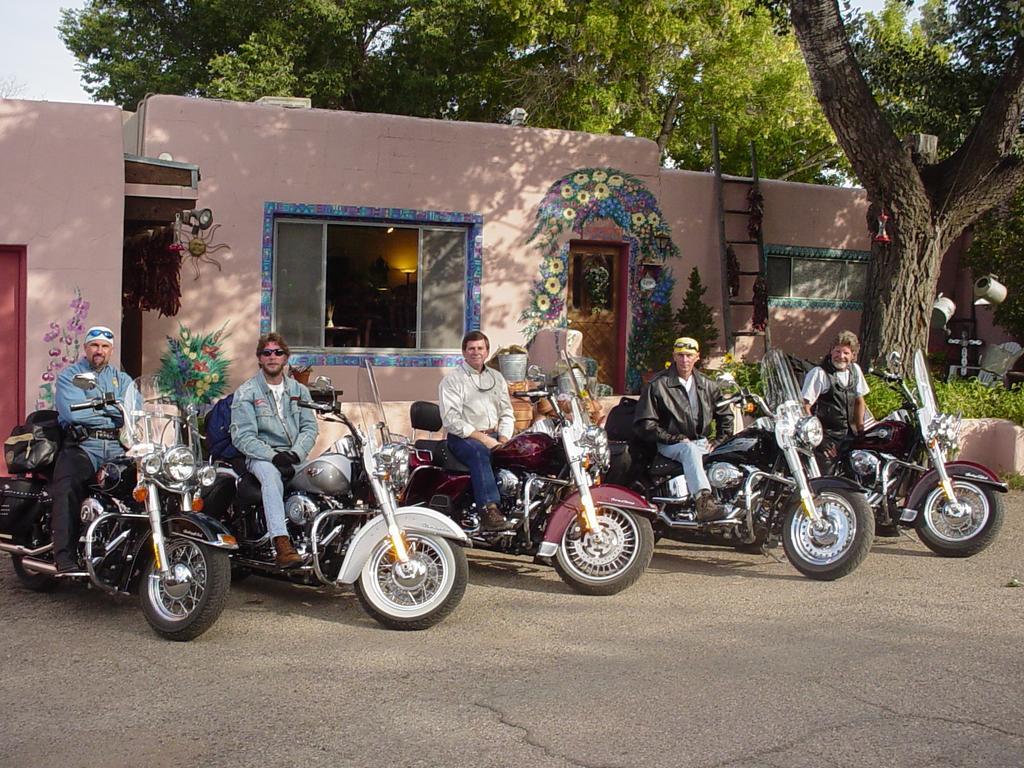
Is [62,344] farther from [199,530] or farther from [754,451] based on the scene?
[754,451]

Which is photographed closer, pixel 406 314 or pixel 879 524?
pixel 879 524

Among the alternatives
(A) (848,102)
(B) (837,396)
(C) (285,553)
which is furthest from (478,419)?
(A) (848,102)

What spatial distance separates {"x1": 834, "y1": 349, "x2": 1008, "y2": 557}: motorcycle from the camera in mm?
8477

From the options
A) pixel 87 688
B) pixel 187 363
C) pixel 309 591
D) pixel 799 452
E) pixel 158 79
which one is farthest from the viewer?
pixel 158 79

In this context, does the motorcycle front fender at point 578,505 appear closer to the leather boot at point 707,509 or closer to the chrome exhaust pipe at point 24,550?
the leather boot at point 707,509

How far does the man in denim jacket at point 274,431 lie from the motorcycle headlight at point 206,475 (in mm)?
281

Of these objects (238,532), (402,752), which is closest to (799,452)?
(238,532)

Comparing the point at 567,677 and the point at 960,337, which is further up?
the point at 960,337

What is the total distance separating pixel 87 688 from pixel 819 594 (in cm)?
435

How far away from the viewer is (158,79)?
2684 cm

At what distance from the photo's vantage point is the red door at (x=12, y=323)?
10594mm

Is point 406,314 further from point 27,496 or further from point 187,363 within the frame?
point 27,496

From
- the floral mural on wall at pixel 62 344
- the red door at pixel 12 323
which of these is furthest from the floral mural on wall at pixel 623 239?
the red door at pixel 12 323

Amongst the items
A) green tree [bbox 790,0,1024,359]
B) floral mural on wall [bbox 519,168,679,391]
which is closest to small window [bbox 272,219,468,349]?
floral mural on wall [bbox 519,168,679,391]
